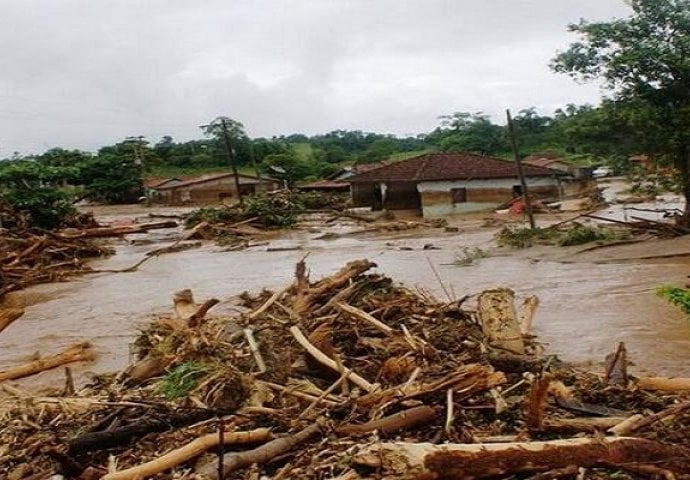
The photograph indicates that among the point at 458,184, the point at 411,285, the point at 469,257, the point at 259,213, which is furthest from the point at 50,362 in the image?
the point at 458,184

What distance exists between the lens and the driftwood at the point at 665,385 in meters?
5.63

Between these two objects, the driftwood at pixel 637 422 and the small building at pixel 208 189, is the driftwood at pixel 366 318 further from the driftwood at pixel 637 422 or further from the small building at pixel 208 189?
the small building at pixel 208 189

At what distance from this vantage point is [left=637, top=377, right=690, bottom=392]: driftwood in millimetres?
5633

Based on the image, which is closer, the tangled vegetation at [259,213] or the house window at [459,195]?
the tangled vegetation at [259,213]

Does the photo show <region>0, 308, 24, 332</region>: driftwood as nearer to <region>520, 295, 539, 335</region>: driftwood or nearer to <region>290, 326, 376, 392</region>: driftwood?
<region>290, 326, 376, 392</region>: driftwood

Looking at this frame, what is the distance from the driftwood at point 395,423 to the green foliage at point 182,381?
5.53ft

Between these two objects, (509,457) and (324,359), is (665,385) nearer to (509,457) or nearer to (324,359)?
(509,457)

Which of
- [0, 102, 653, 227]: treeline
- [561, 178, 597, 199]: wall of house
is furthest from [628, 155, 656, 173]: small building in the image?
[561, 178, 597, 199]: wall of house

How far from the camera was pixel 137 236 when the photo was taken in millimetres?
35469

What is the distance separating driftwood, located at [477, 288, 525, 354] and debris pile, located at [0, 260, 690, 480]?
1 centimetres

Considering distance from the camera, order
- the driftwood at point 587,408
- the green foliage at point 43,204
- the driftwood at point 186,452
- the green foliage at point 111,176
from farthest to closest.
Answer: the green foliage at point 111,176 < the green foliage at point 43,204 < the driftwood at point 587,408 < the driftwood at point 186,452

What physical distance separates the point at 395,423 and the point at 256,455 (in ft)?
3.33

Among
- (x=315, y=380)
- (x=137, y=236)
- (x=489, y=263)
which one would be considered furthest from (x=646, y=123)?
(x=137, y=236)

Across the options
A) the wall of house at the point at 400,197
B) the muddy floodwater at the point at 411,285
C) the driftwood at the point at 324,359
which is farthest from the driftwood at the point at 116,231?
the wall of house at the point at 400,197
